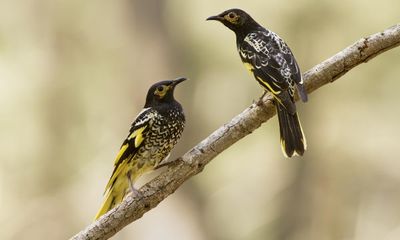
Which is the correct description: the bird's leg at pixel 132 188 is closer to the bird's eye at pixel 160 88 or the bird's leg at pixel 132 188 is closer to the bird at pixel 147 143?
the bird at pixel 147 143

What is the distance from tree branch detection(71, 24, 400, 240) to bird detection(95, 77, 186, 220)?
25.4 inches

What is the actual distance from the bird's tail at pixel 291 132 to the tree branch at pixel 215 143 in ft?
0.68

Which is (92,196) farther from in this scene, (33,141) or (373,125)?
(373,125)

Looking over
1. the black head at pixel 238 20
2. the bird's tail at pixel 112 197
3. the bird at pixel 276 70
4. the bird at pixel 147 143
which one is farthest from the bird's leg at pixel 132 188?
the black head at pixel 238 20

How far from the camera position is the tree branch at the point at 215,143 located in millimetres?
4973

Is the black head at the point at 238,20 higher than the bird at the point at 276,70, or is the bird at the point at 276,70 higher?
the black head at the point at 238,20

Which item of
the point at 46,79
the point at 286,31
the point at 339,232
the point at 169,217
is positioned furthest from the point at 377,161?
the point at 46,79

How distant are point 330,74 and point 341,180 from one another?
8315mm

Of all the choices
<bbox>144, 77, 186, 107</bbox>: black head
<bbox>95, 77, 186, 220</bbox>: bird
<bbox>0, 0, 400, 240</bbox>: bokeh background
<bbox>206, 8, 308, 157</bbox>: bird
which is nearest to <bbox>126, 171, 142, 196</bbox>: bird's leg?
<bbox>95, 77, 186, 220</bbox>: bird

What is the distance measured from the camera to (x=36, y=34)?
13.4 metres

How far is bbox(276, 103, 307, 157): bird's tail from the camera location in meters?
5.36

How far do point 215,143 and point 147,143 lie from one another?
82 cm

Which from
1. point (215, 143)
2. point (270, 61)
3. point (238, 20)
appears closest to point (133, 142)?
point (215, 143)

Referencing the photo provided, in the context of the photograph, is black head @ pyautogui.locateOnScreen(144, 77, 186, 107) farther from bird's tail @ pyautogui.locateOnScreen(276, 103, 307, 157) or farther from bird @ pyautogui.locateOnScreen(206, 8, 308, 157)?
bird's tail @ pyautogui.locateOnScreen(276, 103, 307, 157)
